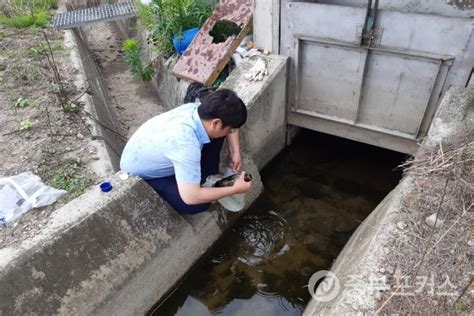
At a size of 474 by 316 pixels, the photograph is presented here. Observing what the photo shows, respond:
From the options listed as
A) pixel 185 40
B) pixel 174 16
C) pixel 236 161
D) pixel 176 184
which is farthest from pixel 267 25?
pixel 176 184

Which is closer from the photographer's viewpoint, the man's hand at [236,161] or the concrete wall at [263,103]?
the man's hand at [236,161]

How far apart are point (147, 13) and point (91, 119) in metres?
2.83

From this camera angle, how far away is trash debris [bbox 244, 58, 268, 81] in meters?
4.44

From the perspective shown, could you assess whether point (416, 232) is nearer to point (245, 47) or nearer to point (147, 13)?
point (245, 47)

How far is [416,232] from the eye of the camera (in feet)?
8.33

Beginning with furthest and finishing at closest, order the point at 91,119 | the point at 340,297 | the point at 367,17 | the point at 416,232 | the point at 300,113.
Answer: the point at 300,113 < the point at 91,119 < the point at 367,17 < the point at 416,232 < the point at 340,297

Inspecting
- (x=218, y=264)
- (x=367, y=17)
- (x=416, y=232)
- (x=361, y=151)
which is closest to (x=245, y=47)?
(x=367, y=17)

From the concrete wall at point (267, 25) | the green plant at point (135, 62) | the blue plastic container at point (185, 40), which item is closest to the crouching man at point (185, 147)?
the concrete wall at point (267, 25)

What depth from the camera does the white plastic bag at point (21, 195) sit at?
320cm

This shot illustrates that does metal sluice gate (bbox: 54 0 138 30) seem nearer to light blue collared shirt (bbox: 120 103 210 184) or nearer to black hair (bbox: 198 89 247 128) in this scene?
light blue collared shirt (bbox: 120 103 210 184)

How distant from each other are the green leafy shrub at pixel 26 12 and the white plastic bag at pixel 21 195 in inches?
216

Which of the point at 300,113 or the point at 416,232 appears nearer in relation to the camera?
the point at 416,232

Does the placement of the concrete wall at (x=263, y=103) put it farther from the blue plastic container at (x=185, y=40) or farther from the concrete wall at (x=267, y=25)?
the blue plastic container at (x=185, y=40)

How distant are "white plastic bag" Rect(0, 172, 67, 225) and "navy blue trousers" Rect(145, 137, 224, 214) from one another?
0.96 metres
